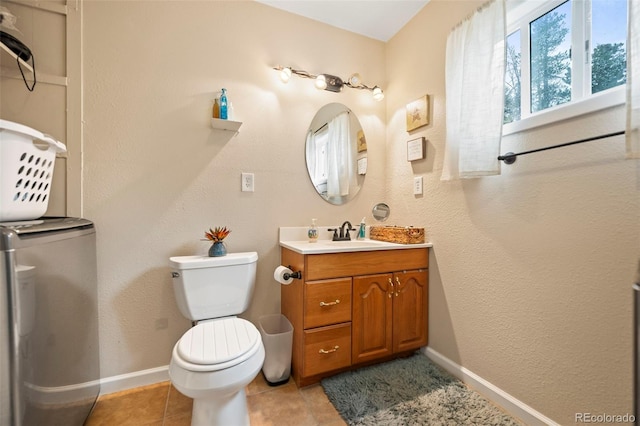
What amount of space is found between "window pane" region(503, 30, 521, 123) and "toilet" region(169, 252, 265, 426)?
1.67m

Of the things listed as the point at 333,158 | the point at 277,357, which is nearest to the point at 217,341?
the point at 277,357

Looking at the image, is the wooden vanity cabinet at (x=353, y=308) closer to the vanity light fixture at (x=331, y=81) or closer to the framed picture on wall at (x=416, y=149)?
the framed picture on wall at (x=416, y=149)

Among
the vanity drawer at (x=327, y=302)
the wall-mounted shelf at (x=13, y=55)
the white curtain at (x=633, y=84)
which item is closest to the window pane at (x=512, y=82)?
the white curtain at (x=633, y=84)

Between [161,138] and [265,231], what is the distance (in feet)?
2.84

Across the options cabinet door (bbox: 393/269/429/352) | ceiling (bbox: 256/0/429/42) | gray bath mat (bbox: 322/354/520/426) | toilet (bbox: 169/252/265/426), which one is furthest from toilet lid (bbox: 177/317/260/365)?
ceiling (bbox: 256/0/429/42)

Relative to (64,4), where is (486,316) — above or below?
below

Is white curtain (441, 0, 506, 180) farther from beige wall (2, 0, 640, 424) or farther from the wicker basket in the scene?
the wicker basket

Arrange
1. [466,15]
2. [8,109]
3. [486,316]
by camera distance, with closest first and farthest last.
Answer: [8,109] → [486,316] → [466,15]

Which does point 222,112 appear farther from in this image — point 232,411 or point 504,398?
point 504,398

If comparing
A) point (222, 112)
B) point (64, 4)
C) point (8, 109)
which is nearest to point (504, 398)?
point (222, 112)

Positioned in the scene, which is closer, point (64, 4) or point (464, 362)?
point (64, 4)

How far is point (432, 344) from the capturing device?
69.6 inches

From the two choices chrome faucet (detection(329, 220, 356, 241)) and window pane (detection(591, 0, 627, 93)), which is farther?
chrome faucet (detection(329, 220, 356, 241))

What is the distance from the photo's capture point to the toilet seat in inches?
39.8
